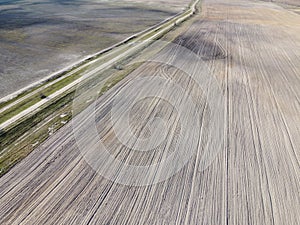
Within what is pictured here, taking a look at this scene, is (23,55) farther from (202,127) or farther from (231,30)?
(231,30)

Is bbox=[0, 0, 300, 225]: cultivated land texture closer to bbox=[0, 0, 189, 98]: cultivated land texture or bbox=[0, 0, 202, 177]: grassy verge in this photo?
bbox=[0, 0, 202, 177]: grassy verge

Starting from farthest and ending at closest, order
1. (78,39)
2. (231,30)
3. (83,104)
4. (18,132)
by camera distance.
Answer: (231,30)
(78,39)
(83,104)
(18,132)

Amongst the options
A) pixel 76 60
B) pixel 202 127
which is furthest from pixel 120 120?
pixel 76 60

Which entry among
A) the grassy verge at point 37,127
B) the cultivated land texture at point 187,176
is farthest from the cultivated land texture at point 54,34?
Answer: the cultivated land texture at point 187,176

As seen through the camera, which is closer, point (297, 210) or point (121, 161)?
point (297, 210)

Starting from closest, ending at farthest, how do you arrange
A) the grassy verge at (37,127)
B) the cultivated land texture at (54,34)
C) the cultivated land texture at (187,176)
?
1. the cultivated land texture at (187,176)
2. the grassy verge at (37,127)
3. the cultivated land texture at (54,34)

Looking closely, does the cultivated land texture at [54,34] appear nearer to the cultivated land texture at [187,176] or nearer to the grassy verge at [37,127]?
the grassy verge at [37,127]
